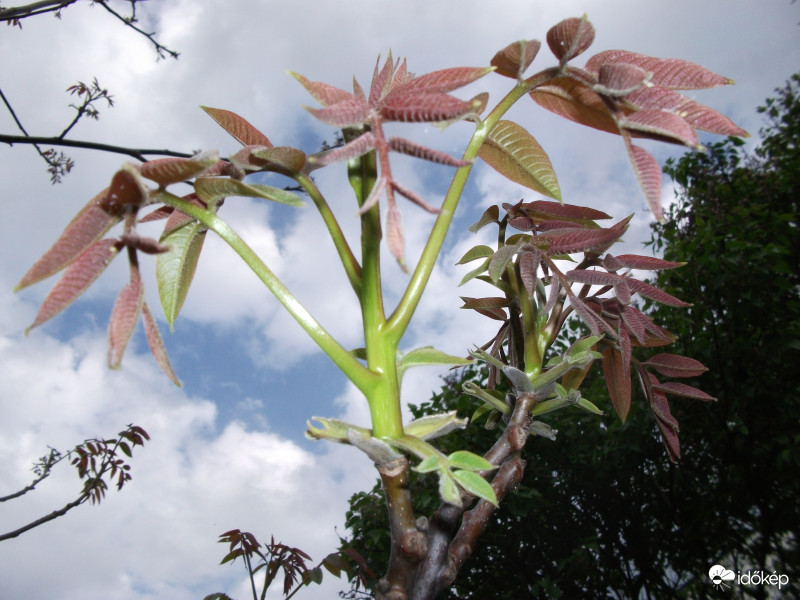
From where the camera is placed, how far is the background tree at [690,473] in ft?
9.59

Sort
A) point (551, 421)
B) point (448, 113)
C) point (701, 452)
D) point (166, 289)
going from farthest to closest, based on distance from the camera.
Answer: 1. point (701, 452)
2. point (551, 421)
3. point (166, 289)
4. point (448, 113)

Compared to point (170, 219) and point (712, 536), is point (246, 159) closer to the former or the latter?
point (170, 219)

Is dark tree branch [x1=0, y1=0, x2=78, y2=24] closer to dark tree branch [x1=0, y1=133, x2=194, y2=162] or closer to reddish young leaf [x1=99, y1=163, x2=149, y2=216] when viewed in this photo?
dark tree branch [x1=0, y1=133, x2=194, y2=162]

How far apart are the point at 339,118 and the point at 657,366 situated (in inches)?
30.1

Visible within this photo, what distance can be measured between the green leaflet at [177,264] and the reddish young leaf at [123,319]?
15 cm

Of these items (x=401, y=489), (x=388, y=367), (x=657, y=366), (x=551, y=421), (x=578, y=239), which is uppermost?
(x=551, y=421)

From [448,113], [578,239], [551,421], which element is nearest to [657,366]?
[578,239]

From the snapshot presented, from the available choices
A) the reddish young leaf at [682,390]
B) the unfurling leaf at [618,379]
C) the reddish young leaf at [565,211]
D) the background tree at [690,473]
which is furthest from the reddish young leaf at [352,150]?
the background tree at [690,473]

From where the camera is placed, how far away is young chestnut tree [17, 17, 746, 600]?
1.68 ft

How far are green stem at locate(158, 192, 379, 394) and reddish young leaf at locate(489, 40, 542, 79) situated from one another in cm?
40

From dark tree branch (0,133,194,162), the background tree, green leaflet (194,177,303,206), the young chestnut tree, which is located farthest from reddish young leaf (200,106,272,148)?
the background tree

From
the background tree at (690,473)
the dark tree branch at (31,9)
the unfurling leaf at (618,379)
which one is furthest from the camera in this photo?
the background tree at (690,473)

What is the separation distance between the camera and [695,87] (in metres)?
0.62

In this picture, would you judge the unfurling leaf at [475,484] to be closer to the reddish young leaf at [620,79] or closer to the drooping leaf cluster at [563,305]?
the drooping leaf cluster at [563,305]
